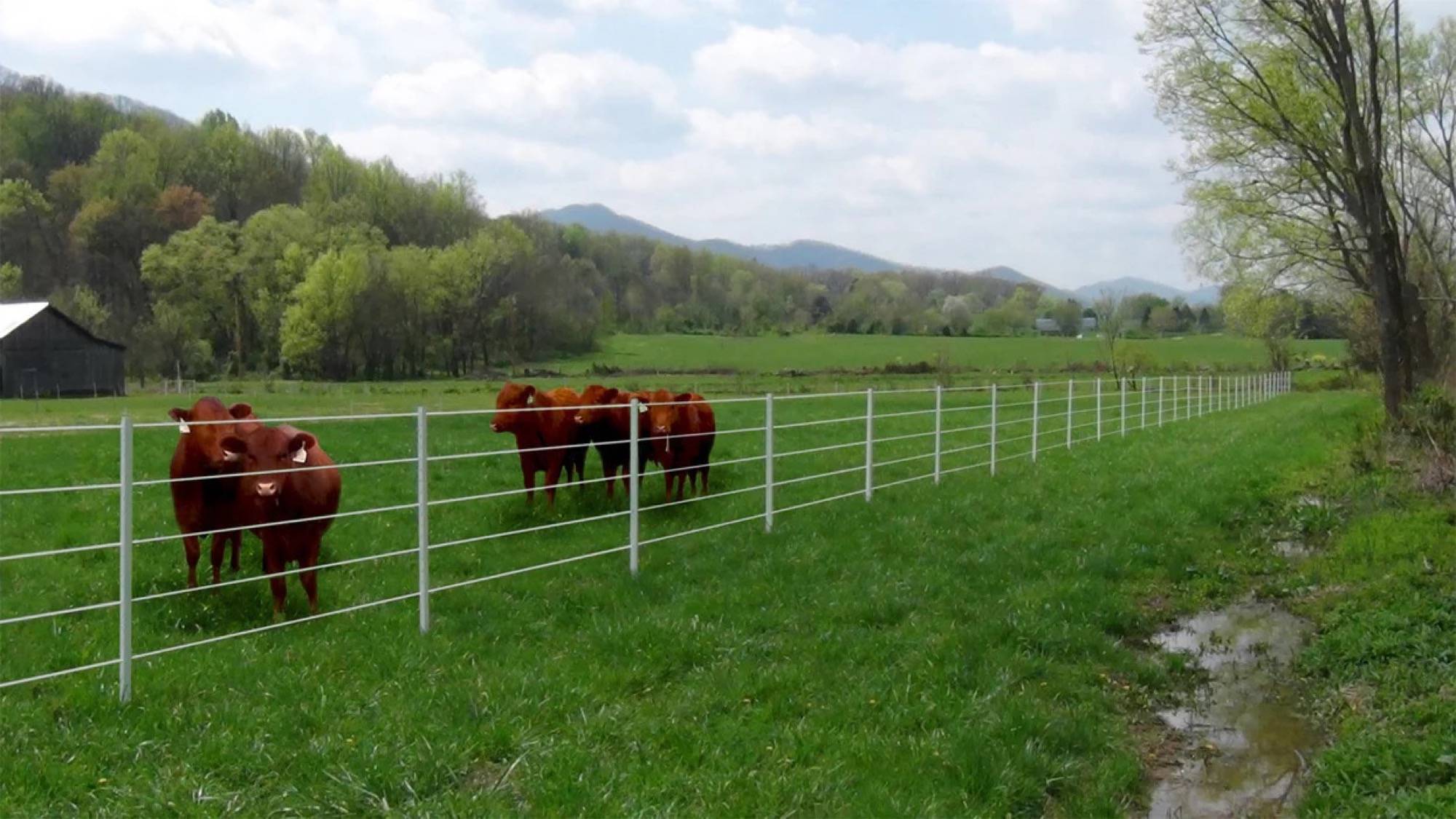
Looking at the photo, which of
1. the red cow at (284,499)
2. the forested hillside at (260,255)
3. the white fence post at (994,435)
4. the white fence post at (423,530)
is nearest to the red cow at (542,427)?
the red cow at (284,499)

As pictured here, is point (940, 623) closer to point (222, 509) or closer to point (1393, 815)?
point (1393, 815)

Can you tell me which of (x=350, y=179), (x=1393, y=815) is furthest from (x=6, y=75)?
(x=1393, y=815)

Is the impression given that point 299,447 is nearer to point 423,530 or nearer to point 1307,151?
point 423,530

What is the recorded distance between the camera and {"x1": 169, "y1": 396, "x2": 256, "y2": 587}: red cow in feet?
22.5

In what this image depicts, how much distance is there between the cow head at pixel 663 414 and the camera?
10.7 meters

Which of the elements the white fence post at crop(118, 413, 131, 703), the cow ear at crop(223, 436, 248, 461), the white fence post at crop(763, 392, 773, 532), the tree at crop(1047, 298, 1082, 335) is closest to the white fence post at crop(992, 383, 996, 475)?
the white fence post at crop(763, 392, 773, 532)

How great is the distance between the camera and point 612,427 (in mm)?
11375

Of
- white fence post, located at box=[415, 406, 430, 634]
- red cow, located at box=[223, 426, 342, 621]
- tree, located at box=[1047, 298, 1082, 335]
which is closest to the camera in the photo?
white fence post, located at box=[415, 406, 430, 634]

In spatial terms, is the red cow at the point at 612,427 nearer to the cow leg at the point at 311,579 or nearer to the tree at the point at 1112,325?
the cow leg at the point at 311,579

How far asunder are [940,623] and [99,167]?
182 ft

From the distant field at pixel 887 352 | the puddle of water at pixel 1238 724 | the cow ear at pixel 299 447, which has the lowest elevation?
the puddle of water at pixel 1238 724

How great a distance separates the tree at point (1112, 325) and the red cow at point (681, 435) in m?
45.3

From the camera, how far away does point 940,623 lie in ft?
19.9

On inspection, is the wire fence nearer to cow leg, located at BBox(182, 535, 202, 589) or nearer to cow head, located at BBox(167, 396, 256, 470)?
cow leg, located at BBox(182, 535, 202, 589)
